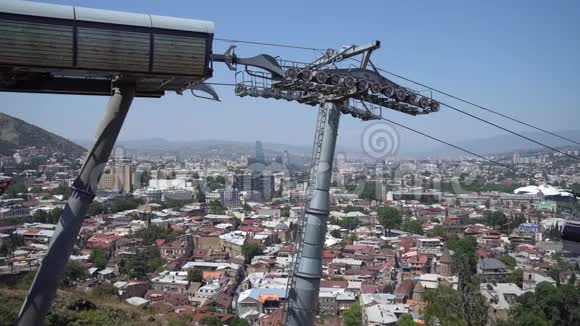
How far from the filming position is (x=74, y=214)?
128 inches

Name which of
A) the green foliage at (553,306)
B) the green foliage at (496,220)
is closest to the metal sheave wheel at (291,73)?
the green foliage at (553,306)

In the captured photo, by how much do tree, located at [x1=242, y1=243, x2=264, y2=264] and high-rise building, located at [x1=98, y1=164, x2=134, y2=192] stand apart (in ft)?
54.8

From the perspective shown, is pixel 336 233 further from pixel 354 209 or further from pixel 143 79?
pixel 143 79

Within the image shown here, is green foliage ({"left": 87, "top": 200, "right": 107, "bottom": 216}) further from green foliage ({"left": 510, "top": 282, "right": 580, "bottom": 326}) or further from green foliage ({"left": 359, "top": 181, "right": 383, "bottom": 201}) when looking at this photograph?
green foliage ({"left": 510, "top": 282, "right": 580, "bottom": 326})

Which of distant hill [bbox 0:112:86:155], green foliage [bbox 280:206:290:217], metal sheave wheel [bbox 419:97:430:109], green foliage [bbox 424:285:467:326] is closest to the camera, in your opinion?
metal sheave wheel [bbox 419:97:430:109]

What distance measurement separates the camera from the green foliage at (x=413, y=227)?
1167 inches

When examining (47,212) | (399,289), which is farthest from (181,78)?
(47,212)

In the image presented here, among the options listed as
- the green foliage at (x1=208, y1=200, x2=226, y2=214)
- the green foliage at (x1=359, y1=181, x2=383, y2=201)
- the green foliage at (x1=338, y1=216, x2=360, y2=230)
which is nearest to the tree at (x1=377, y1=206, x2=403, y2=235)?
the green foliage at (x1=338, y1=216, x2=360, y2=230)

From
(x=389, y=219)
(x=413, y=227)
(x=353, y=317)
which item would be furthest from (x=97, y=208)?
(x=353, y=317)

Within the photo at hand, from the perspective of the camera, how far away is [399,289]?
717 inches

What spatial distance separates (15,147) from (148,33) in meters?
39.1

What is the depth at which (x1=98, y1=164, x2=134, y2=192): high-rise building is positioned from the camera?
38.4 m

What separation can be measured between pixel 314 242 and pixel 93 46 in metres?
1.75

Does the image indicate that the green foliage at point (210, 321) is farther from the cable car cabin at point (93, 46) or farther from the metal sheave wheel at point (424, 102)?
the cable car cabin at point (93, 46)
